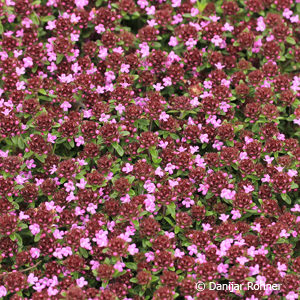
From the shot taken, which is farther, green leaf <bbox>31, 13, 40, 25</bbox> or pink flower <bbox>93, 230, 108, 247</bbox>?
green leaf <bbox>31, 13, 40, 25</bbox>

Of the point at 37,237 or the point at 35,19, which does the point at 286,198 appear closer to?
the point at 37,237

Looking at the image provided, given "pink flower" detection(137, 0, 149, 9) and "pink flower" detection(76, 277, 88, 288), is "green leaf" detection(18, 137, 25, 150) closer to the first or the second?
"pink flower" detection(76, 277, 88, 288)

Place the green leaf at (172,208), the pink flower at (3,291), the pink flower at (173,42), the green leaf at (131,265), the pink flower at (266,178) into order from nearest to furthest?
1. the pink flower at (3,291)
2. the green leaf at (131,265)
3. the green leaf at (172,208)
4. the pink flower at (266,178)
5. the pink flower at (173,42)

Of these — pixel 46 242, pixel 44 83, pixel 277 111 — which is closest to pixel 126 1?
pixel 44 83

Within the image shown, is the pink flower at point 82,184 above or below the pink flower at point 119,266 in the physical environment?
above

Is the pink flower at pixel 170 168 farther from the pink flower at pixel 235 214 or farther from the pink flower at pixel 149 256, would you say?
the pink flower at pixel 149 256

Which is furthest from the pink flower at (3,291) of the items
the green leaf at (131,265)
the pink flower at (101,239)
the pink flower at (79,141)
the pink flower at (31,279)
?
the pink flower at (79,141)

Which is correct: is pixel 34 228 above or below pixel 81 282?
above

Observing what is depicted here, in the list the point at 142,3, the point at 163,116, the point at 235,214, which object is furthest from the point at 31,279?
the point at 142,3

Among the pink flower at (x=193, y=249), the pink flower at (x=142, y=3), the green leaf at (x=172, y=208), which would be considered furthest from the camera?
the pink flower at (x=142, y=3)

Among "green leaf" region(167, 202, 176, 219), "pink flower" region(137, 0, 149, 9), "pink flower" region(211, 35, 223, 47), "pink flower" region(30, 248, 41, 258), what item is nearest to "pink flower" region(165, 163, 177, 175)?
"green leaf" region(167, 202, 176, 219)
